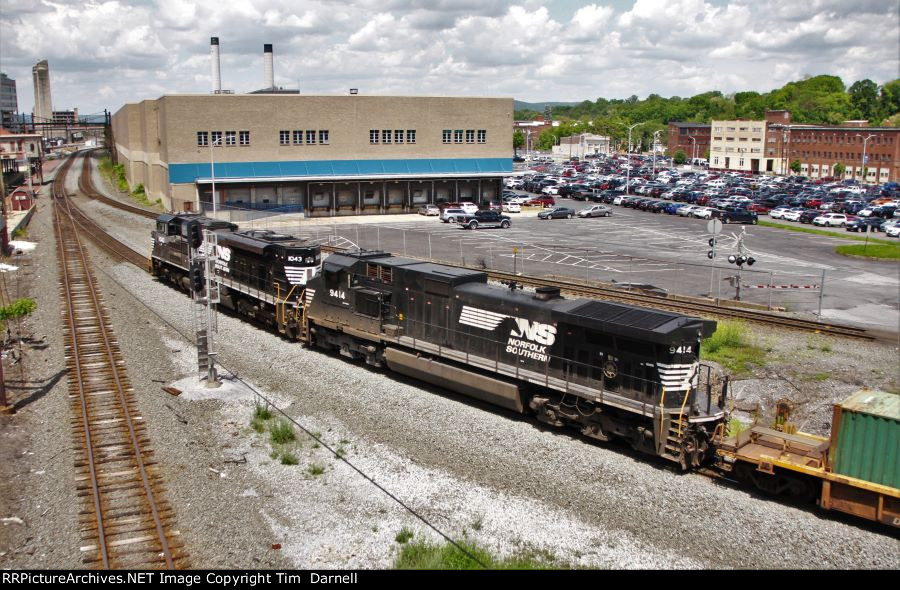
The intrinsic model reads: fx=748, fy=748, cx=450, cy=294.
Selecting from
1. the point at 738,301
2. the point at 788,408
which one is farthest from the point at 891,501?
the point at 738,301

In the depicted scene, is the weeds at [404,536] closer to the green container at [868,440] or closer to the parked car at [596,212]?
the green container at [868,440]

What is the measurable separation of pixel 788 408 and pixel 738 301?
495 inches

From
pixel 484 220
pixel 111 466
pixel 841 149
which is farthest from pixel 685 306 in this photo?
pixel 841 149

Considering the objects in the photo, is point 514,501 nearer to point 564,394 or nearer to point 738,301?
point 564,394

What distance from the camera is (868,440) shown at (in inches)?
490

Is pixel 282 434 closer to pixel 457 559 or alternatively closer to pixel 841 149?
pixel 457 559

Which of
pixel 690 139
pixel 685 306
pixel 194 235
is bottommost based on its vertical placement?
pixel 685 306

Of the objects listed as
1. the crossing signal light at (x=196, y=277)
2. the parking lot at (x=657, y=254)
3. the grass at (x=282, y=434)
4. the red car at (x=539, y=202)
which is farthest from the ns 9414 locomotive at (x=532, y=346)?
the red car at (x=539, y=202)

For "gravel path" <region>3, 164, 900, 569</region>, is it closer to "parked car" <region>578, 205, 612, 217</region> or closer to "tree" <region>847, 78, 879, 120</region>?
"parked car" <region>578, 205, 612, 217</region>

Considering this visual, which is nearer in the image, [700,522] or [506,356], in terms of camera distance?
[700,522]

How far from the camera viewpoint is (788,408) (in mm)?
17328

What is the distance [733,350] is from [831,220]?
41.7 meters

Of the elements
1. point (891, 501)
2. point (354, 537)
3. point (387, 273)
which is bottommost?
point (354, 537)

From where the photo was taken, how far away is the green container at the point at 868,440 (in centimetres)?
1218
